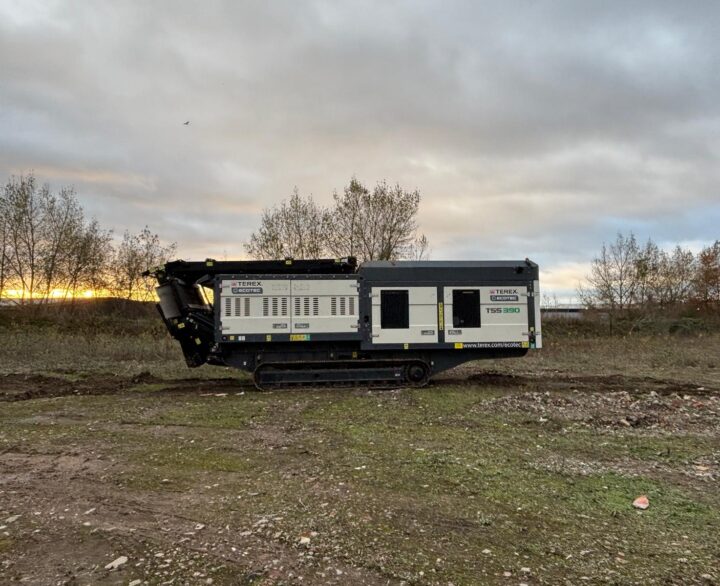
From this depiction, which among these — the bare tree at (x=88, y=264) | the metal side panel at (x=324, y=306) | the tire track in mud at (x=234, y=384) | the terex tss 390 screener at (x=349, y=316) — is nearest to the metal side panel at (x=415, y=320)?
the terex tss 390 screener at (x=349, y=316)

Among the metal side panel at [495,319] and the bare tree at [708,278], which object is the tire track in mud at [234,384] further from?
the bare tree at [708,278]

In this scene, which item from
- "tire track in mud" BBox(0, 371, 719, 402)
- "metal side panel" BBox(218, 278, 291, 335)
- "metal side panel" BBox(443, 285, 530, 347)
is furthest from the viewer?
"metal side panel" BBox(443, 285, 530, 347)

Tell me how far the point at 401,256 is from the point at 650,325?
51.2 feet

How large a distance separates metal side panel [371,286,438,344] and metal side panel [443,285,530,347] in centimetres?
31

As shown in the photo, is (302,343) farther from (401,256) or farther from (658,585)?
(401,256)

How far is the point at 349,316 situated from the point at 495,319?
329 centimetres

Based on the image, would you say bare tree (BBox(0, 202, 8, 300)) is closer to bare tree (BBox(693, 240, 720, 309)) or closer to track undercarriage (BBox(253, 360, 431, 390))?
track undercarriage (BBox(253, 360, 431, 390))

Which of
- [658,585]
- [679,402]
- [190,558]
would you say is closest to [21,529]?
[190,558]

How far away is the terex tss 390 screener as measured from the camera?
36.0ft

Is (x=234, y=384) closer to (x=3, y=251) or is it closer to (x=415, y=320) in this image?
(x=415, y=320)

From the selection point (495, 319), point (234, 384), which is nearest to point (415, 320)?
point (495, 319)

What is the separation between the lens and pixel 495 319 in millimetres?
11391

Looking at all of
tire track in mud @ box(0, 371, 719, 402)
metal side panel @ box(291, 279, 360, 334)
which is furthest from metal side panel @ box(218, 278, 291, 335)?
tire track in mud @ box(0, 371, 719, 402)

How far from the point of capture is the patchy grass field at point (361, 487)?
3545 mm
